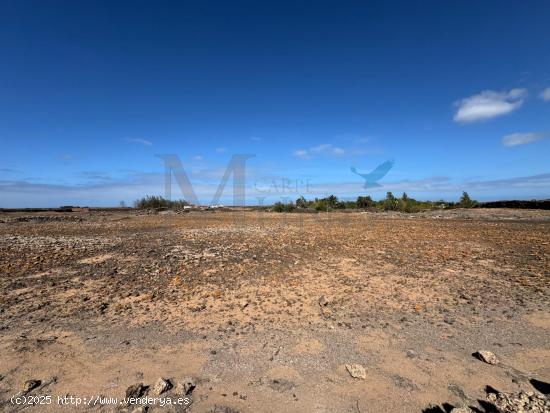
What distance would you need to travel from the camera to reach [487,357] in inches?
116

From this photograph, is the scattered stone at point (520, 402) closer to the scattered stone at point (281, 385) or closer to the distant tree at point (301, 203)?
the scattered stone at point (281, 385)

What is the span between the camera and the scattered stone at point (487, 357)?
115 inches

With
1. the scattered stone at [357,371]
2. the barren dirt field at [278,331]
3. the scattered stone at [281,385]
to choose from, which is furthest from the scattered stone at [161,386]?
the scattered stone at [357,371]

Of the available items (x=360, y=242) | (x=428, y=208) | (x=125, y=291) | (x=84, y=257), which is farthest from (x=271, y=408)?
(x=428, y=208)

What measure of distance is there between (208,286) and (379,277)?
119 inches

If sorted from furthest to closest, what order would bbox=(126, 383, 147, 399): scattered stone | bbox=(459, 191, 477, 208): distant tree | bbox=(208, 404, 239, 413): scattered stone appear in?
bbox=(459, 191, 477, 208): distant tree, bbox=(126, 383, 147, 399): scattered stone, bbox=(208, 404, 239, 413): scattered stone

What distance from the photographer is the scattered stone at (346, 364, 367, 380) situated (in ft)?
9.02

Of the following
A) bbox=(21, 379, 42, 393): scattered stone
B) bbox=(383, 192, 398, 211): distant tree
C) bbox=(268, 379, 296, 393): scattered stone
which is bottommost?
bbox=(268, 379, 296, 393): scattered stone

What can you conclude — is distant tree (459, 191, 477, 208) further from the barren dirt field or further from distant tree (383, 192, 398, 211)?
the barren dirt field

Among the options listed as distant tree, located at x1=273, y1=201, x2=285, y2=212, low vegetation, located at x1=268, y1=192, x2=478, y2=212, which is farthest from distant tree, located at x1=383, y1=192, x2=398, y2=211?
distant tree, located at x1=273, y1=201, x2=285, y2=212

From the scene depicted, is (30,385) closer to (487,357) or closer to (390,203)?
(487,357)

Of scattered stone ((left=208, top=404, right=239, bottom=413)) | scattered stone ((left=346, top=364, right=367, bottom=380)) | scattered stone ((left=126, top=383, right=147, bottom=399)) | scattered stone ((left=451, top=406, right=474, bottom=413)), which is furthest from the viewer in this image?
scattered stone ((left=346, top=364, right=367, bottom=380))

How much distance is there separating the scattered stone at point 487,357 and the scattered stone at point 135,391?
9.90ft

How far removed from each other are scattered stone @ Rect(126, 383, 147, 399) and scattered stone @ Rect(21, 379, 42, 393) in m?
0.78
